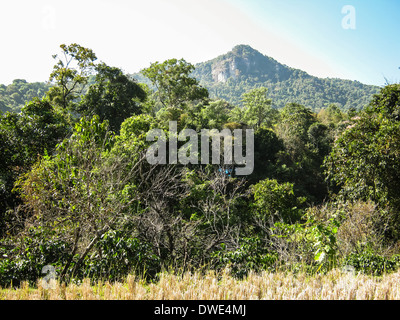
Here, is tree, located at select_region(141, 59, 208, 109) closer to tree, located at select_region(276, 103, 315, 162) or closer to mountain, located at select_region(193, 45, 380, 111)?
tree, located at select_region(276, 103, 315, 162)

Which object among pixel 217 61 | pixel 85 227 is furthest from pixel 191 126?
pixel 217 61

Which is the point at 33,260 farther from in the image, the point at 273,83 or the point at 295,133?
the point at 273,83

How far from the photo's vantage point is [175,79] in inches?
870

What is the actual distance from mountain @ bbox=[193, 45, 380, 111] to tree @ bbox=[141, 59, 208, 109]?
7882 centimetres

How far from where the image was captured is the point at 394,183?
712 cm

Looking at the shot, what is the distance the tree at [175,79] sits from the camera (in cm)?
2192

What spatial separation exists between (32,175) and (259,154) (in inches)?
615

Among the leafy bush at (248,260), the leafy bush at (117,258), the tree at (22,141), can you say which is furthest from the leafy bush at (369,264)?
the tree at (22,141)

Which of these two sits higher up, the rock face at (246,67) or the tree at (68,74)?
the rock face at (246,67)

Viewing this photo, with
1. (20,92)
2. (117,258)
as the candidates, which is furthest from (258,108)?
(20,92)

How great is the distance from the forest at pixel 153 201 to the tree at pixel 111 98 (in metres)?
0.08

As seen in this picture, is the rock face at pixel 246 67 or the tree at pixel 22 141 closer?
the tree at pixel 22 141

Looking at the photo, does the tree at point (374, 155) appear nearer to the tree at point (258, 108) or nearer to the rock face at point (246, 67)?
the tree at point (258, 108)
